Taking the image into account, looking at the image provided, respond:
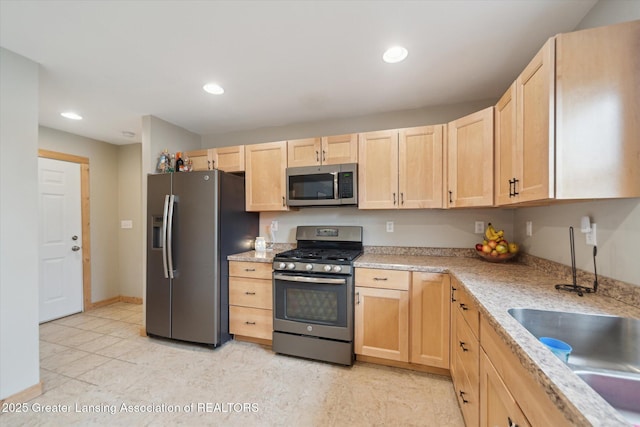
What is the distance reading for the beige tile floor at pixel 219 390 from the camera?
1.68 meters

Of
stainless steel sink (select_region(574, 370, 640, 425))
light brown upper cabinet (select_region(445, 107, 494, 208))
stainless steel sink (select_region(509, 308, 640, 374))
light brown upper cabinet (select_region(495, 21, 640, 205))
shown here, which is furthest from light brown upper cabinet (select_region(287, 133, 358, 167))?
stainless steel sink (select_region(574, 370, 640, 425))

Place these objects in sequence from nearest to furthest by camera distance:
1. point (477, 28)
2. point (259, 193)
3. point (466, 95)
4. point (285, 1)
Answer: point (285, 1) < point (477, 28) < point (466, 95) < point (259, 193)

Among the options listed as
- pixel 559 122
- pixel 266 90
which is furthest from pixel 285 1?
pixel 559 122

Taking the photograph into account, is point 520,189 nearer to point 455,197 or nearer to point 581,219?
point 581,219

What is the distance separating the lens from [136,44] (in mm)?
1715

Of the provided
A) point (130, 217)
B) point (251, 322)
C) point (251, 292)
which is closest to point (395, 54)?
point (251, 292)

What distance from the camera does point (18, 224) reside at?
179 centimetres

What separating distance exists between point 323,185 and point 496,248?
5.46 ft

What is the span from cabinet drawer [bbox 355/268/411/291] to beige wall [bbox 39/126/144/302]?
3.57m

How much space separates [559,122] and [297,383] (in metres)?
2.34

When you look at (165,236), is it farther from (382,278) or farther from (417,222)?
(417,222)

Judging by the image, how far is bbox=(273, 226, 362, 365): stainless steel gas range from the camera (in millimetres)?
2234

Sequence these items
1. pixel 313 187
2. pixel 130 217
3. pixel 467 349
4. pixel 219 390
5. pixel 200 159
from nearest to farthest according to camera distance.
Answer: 1. pixel 467 349
2. pixel 219 390
3. pixel 313 187
4. pixel 200 159
5. pixel 130 217

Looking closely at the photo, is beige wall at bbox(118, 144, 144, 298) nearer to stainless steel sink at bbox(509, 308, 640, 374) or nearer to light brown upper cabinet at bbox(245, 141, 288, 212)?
light brown upper cabinet at bbox(245, 141, 288, 212)
